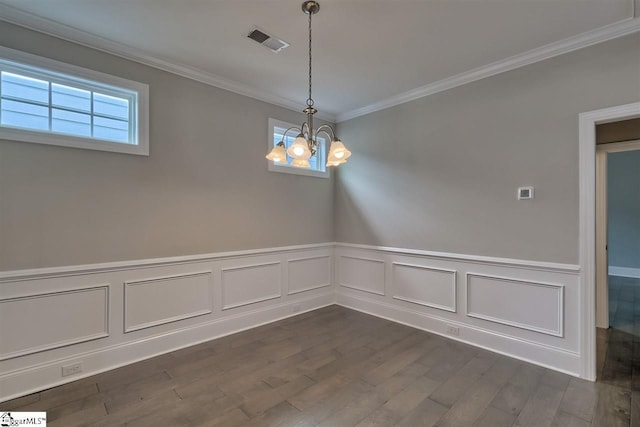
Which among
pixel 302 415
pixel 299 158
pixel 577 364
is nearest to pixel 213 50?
pixel 299 158

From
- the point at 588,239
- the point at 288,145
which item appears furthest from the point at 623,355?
the point at 288,145

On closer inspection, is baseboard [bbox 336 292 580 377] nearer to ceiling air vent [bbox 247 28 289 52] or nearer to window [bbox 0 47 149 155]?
ceiling air vent [bbox 247 28 289 52]

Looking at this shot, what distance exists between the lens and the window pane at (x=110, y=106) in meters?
2.70

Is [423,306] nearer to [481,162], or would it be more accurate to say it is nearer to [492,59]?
[481,162]

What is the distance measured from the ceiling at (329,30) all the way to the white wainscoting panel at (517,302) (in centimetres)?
223

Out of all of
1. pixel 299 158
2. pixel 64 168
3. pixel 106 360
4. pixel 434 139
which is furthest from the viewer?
pixel 434 139

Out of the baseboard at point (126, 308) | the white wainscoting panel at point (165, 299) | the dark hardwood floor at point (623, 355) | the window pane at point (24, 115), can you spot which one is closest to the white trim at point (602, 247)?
the dark hardwood floor at point (623, 355)

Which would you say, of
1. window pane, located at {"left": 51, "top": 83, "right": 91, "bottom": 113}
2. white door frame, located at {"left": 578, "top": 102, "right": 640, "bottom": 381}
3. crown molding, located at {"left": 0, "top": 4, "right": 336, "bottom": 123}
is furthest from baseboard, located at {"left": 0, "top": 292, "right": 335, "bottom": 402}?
white door frame, located at {"left": 578, "top": 102, "right": 640, "bottom": 381}

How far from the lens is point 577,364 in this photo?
258 cm

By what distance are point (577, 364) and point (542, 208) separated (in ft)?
4.57

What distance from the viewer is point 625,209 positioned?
643 centimetres

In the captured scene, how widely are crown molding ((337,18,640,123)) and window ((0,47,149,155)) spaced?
9.63 ft

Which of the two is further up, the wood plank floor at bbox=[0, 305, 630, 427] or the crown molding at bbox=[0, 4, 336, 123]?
the crown molding at bbox=[0, 4, 336, 123]

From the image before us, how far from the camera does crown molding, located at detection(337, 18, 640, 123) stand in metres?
2.37
